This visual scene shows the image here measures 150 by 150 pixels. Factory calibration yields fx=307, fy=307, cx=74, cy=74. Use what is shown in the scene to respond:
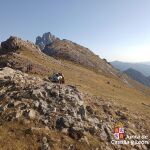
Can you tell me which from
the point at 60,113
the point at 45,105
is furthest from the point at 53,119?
the point at 45,105

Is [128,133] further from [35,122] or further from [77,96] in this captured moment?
[35,122]

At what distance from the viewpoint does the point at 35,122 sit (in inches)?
979

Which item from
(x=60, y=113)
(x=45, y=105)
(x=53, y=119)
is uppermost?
(x=45, y=105)

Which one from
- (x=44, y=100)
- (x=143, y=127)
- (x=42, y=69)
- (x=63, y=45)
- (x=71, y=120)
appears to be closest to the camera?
(x=71, y=120)

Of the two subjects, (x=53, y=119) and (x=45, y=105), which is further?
(x=45, y=105)

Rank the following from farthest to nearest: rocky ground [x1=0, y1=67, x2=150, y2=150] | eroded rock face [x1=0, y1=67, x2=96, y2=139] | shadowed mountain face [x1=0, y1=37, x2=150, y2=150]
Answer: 1. eroded rock face [x1=0, y1=67, x2=96, y2=139]
2. rocky ground [x1=0, y1=67, x2=150, y2=150]
3. shadowed mountain face [x1=0, y1=37, x2=150, y2=150]

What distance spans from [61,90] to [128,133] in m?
7.82

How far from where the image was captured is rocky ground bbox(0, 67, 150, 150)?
2500 cm

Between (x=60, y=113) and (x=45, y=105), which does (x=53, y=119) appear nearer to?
(x=60, y=113)

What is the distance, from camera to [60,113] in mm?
26938

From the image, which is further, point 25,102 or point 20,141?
point 25,102

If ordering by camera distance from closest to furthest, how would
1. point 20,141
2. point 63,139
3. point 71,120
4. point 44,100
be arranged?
point 20,141 < point 63,139 < point 71,120 < point 44,100

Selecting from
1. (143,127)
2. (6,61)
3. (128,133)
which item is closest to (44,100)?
(128,133)

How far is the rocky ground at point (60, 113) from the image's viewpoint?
2500 centimetres
